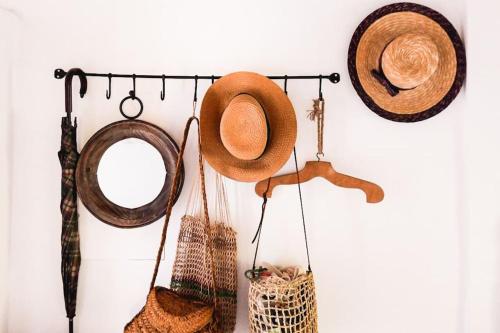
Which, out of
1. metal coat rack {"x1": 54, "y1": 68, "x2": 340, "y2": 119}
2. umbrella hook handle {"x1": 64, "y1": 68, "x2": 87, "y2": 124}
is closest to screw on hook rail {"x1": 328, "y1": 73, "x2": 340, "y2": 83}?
metal coat rack {"x1": 54, "y1": 68, "x2": 340, "y2": 119}

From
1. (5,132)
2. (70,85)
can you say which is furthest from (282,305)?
(5,132)

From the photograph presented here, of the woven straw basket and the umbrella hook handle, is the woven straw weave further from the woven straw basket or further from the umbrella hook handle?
the umbrella hook handle

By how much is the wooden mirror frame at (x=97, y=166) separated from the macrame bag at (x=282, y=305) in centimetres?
47

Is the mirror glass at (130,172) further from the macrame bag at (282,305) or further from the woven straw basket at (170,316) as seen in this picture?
the macrame bag at (282,305)

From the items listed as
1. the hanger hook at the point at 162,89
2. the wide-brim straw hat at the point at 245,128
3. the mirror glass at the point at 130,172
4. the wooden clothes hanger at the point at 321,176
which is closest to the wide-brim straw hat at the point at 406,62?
the wooden clothes hanger at the point at 321,176

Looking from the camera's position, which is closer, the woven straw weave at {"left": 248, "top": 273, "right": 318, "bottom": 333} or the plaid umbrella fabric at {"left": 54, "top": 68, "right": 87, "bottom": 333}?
the woven straw weave at {"left": 248, "top": 273, "right": 318, "bottom": 333}

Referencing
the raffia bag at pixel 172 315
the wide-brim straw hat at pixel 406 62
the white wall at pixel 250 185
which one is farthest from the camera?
the white wall at pixel 250 185

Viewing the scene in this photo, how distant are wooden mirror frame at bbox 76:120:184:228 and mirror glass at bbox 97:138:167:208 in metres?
0.02

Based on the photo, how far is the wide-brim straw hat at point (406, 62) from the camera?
1.44m

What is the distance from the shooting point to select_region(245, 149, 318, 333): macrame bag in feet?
4.37

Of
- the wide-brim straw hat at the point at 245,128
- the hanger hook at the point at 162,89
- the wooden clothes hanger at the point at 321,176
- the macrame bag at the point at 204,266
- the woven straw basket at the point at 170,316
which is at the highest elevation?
the hanger hook at the point at 162,89

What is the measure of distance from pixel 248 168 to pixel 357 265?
59cm

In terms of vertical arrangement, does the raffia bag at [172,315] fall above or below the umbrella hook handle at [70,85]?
below

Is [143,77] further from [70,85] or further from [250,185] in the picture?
[250,185]
